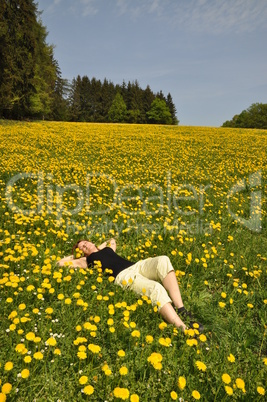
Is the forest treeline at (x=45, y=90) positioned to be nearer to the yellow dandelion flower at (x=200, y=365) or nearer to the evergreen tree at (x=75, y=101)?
the evergreen tree at (x=75, y=101)

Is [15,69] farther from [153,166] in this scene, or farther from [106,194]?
[106,194]

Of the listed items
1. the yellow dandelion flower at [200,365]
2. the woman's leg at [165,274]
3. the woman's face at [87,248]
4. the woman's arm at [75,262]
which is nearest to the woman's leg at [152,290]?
→ the woman's leg at [165,274]

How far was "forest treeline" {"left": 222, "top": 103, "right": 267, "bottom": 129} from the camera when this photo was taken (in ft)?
220

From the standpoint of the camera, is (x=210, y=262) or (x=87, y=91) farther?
(x=87, y=91)

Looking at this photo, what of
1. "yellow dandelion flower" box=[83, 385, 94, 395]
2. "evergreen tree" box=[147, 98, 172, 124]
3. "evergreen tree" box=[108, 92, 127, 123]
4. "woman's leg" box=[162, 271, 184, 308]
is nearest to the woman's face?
"woman's leg" box=[162, 271, 184, 308]

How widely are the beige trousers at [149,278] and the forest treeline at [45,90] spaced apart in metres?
24.7

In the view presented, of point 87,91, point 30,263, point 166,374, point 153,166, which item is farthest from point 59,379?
point 87,91

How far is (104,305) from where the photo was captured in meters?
2.81

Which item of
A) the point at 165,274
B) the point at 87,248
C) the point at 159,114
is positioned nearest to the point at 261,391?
the point at 165,274

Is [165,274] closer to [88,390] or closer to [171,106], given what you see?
[88,390]

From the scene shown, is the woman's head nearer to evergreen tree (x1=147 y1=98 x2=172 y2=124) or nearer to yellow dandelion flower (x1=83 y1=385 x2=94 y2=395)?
yellow dandelion flower (x1=83 y1=385 x2=94 y2=395)

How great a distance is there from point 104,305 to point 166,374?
924 mm

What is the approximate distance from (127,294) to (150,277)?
0.40 metres

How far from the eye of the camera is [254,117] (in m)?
69.5
